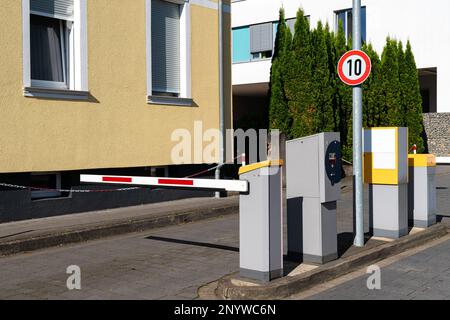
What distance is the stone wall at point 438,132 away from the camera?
75.0ft

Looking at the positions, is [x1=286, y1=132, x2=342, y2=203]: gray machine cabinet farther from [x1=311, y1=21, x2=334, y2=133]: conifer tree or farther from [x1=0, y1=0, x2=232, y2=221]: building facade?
[x1=311, y1=21, x2=334, y2=133]: conifer tree

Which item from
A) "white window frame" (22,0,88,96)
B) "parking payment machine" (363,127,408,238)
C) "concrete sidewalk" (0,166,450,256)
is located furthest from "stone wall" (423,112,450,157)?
"white window frame" (22,0,88,96)

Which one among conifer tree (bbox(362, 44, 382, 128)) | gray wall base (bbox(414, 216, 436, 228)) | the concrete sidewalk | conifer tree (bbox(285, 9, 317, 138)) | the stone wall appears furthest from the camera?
the stone wall

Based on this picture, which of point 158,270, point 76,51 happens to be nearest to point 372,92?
point 76,51

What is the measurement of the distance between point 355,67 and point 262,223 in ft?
10.0

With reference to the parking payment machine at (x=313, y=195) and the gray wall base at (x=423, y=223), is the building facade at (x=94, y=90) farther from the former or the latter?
the gray wall base at (x=423, y=223)

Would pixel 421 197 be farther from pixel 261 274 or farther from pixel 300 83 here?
pixel 300 83

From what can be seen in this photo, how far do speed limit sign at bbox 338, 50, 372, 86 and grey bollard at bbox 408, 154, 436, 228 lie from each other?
2275 mm

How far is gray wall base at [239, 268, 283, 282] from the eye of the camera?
557 cm

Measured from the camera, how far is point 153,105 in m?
11.3

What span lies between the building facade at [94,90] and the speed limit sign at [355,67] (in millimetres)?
4851

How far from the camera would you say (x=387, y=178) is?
789cm

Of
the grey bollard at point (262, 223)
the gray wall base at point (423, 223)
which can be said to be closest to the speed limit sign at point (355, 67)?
the grey bollard at point (262, 223)

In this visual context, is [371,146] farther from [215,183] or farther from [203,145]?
[203,145]
